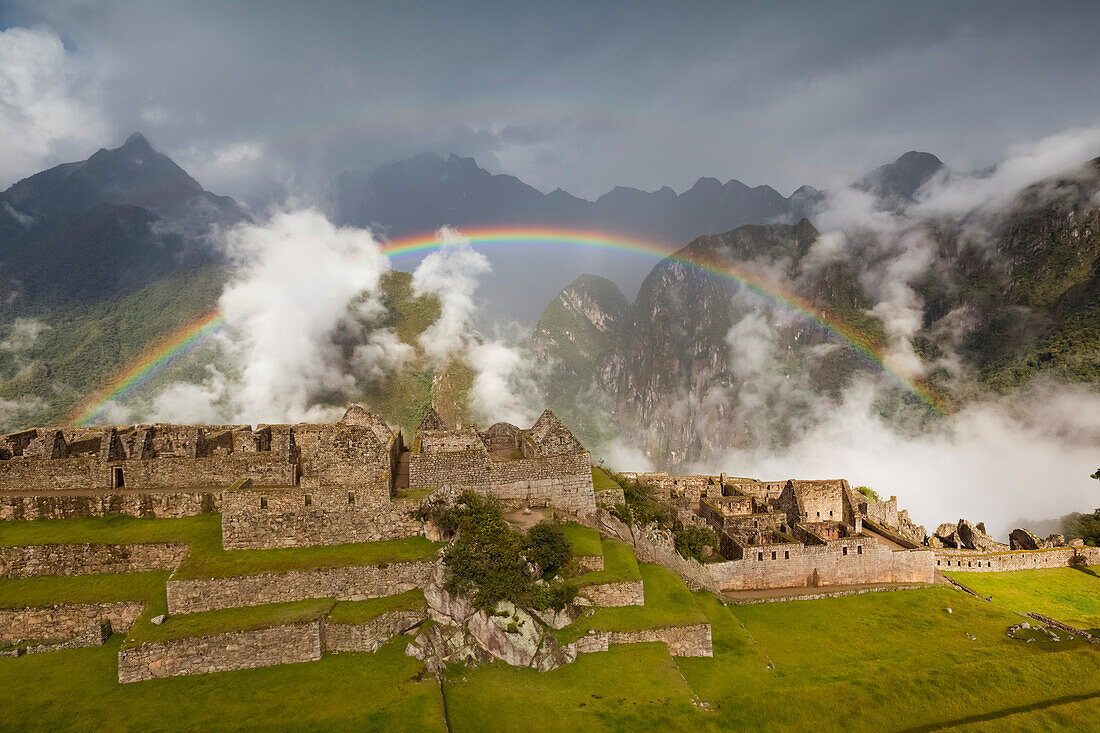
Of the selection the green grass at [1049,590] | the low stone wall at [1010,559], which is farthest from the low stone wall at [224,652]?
the low stone wall at [1010,559]

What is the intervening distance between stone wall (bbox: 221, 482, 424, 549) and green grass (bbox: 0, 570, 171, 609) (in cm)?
207

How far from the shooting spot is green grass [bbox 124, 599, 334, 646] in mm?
12242

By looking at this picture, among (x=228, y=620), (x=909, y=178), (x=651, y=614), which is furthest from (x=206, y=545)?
(x=909, y=178)

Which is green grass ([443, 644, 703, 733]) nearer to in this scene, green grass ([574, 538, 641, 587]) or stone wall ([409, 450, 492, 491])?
green grass ([574, 538, 641, 587])

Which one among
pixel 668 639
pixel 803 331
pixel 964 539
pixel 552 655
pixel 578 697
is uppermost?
pixel 803 331

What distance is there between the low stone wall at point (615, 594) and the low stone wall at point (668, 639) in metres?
1.23

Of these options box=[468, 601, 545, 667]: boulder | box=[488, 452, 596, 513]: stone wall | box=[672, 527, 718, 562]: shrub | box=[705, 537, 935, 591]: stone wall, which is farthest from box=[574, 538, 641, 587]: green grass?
box=[705, 537, 935, 591]: stone wall

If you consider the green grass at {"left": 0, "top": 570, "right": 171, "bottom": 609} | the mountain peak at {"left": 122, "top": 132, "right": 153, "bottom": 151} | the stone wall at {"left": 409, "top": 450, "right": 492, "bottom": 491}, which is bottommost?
the green grass at {"left": 0, "top": 570, "right": 171, "bottom": 609}

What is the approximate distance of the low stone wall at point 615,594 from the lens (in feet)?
50.5

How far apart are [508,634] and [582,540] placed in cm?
461

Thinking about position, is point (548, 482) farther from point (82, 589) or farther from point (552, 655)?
point (82, 589)

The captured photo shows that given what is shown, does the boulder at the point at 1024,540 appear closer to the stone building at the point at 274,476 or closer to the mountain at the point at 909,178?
the stone building at the point at 274,476

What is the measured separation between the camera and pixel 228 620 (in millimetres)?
12820

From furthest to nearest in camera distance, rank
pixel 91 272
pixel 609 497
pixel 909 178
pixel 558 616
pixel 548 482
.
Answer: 1. pixel 909 178
2. pixel 91 272
3. pixel 609 497
4. pixel 548 482
5. pixel 558 616
